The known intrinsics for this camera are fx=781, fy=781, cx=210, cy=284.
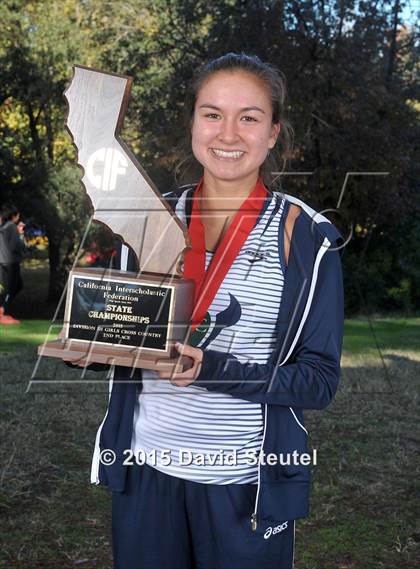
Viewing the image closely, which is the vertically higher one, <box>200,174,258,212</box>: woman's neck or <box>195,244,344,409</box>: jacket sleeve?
<box>200,174,258,212</box>: woman's neck

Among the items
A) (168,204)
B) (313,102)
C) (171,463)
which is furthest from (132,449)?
(313,102)

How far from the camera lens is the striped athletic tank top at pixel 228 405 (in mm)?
1975

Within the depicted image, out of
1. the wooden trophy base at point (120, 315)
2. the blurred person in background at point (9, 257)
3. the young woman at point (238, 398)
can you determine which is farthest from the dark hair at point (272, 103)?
the blurred person in background at point (9, 257)

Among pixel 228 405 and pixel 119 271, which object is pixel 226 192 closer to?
pixel 119 271

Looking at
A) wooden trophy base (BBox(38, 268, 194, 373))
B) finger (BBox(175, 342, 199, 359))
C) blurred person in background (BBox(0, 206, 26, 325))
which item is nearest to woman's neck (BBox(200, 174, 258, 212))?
wooden trophy base (BBox(38, 268, 194, 373))

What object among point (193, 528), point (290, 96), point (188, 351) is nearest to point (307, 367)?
point (188, 351)

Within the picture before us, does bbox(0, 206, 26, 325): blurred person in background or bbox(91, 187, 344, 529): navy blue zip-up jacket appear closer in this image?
bbox(91, 187, 344, 529): navy blue zip-up jacket

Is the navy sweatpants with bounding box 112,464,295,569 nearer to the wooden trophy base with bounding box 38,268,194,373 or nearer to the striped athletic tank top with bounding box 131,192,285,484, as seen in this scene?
the striped athletic tank top with bounding box 131,192,285,484

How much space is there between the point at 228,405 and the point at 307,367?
0.73 feet

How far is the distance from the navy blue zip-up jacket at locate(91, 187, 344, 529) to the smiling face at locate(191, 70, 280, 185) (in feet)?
0.73

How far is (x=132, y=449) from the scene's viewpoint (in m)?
2.06

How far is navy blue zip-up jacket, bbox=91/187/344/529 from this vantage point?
6.38 ft

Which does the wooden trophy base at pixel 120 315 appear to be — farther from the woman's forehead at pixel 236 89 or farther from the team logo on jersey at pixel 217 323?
the woman's forehead at pixel 236 89

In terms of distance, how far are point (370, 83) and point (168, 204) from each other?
45.6ft
